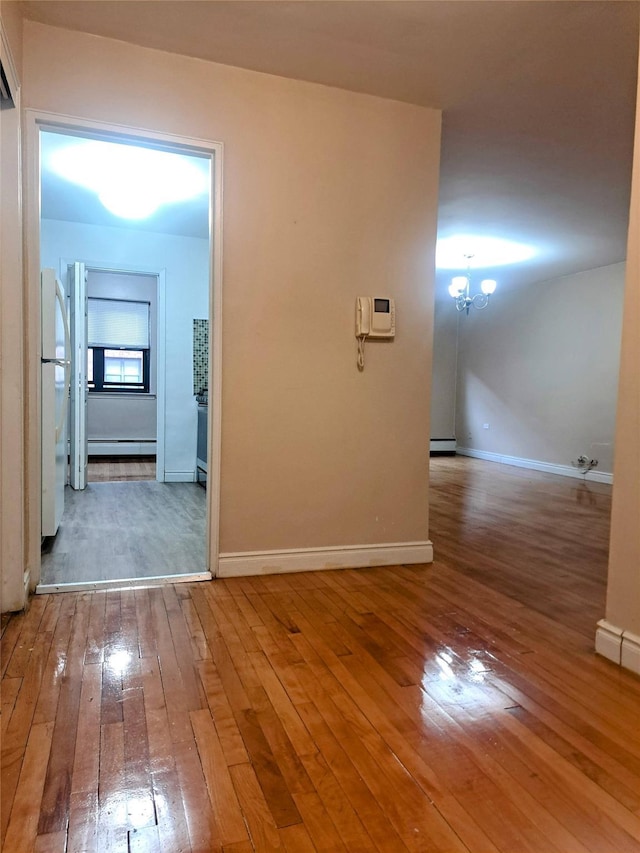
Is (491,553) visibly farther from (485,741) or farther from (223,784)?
(223,784)

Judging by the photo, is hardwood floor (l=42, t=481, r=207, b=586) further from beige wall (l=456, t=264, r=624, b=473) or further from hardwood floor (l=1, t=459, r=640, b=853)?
beige wall (l=456, t=264, r=624, b=473)

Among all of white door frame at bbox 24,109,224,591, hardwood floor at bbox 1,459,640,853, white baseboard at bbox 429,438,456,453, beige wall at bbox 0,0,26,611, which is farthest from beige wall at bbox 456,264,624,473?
beige wall at bbox 0,0,26,611

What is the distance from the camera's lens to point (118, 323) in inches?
322

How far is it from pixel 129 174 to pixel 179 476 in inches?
121

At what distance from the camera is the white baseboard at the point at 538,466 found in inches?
261

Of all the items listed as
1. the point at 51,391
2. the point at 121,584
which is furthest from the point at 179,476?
the point at 121,584

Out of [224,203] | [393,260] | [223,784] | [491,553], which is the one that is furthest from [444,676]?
[224,203]

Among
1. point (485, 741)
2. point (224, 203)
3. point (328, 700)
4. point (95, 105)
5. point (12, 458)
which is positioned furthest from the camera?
point (224, 203)

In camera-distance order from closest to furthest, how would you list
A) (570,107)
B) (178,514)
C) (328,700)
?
(328,700) < (570,107) < (178,514)

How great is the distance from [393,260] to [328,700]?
225 centimetres

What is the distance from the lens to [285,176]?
2.83 meters

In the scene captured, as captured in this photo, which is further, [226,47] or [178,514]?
[178,514]

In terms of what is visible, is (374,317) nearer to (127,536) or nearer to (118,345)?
(127,536)

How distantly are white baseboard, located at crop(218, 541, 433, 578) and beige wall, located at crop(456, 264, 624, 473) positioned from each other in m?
4.45
